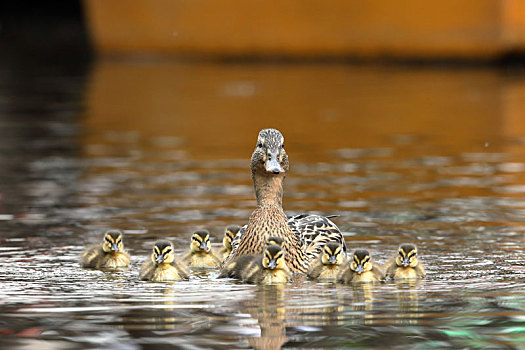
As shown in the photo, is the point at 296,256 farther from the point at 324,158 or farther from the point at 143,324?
the point at 324,158

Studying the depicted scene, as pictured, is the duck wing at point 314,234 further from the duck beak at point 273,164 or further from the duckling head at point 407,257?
the duck beak at point 273,164

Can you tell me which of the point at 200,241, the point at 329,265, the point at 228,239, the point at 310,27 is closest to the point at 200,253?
the point at 200,241

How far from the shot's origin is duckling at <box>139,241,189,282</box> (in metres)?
7.84

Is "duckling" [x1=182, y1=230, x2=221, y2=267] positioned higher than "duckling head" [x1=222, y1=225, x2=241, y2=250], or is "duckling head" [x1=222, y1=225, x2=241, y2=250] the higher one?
"duckling head" [x1=222, y1=225, x2=241, y2=250]

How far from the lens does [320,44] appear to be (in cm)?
2931

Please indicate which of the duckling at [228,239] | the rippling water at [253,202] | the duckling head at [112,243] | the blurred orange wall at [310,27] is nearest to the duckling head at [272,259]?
the rippling water at [253,202]

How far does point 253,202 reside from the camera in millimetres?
11047

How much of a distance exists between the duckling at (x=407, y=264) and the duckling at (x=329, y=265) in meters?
0.33

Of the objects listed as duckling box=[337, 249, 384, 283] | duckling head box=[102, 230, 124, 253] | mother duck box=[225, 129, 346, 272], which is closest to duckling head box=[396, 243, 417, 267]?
duckling box=[337, 249, 384, 283]

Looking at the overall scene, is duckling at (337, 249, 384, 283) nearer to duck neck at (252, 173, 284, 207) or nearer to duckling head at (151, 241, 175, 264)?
duck neck at (252, 173, 284, 207)

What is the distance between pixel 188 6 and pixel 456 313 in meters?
23.9

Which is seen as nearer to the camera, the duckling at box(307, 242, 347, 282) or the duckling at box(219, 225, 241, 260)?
the duckling at box(307, 242, 347, 282)

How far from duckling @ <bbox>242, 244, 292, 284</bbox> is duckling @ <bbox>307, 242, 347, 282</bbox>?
260 millimetres

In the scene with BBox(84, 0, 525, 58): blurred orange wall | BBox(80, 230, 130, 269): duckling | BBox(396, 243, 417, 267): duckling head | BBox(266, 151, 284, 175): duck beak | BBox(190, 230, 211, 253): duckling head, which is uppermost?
BBox(84, 0, 525, 58): blurred orange wall
